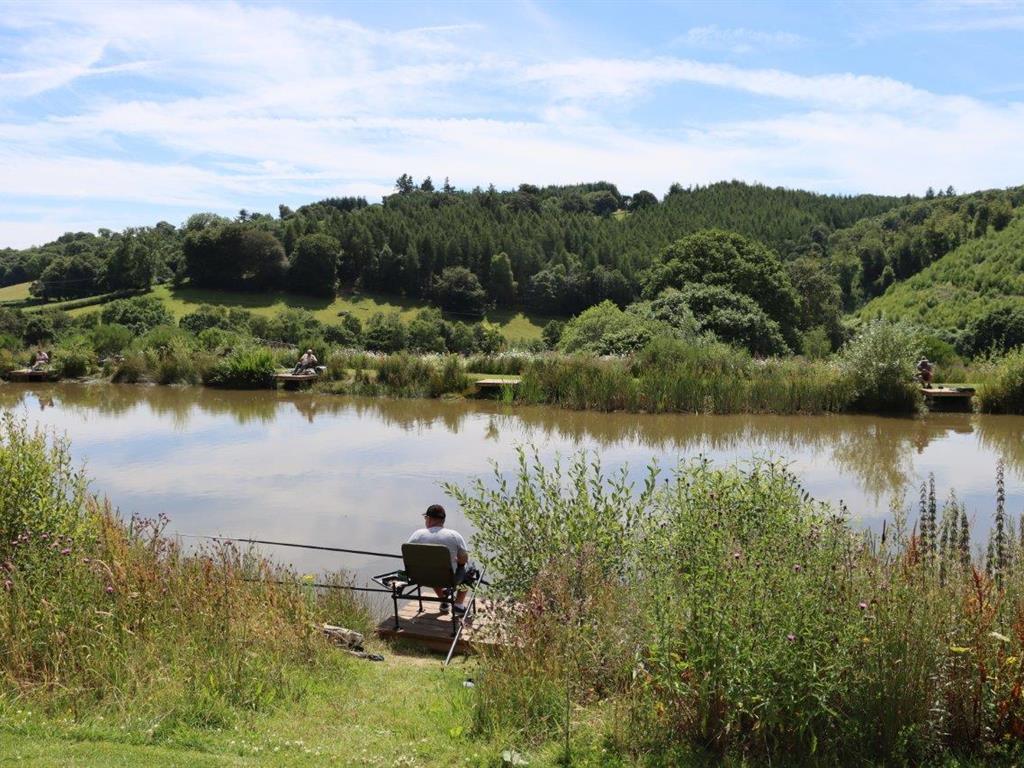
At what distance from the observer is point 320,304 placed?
65000mm

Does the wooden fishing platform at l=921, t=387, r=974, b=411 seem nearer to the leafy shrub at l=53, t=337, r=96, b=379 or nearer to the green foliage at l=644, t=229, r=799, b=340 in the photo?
the green foliage at l=644, t=229, r=799, b=340

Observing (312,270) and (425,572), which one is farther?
(312,270)

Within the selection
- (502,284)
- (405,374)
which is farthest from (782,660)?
(502,284)

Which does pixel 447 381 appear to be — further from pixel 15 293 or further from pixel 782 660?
pixel 15 293

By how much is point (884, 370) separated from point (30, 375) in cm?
2513

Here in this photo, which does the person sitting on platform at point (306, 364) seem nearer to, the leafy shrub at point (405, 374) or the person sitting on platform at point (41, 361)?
the leafy shrub at point (405, 374)

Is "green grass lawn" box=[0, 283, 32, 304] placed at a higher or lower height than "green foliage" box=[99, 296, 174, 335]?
higher

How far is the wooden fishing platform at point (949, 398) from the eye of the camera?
21.5 m

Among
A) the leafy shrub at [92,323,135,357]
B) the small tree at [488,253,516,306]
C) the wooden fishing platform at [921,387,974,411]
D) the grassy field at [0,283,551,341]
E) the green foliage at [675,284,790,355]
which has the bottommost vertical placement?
the wooden fishing platform at [921,387,974,411]

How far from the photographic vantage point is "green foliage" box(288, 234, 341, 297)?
66.6 meters

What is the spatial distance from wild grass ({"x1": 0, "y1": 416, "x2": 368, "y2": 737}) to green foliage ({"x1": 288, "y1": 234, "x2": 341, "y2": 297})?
201 feet

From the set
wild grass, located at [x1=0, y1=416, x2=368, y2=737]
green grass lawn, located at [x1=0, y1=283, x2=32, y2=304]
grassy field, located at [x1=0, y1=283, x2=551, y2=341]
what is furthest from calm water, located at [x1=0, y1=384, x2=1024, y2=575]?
green grass lawn, located at [x1=0, y1=283, x2=32, y2=304]

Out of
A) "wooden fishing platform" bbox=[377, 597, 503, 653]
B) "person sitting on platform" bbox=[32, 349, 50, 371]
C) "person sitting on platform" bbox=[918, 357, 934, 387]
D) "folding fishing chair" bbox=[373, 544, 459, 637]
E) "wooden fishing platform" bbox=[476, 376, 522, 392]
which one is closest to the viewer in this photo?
"wooden fishing platform" bbox=[377, 597, 503, 653]

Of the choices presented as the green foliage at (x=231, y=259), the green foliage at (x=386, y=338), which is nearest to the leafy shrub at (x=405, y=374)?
the green foliage at (x=386, y=338)
